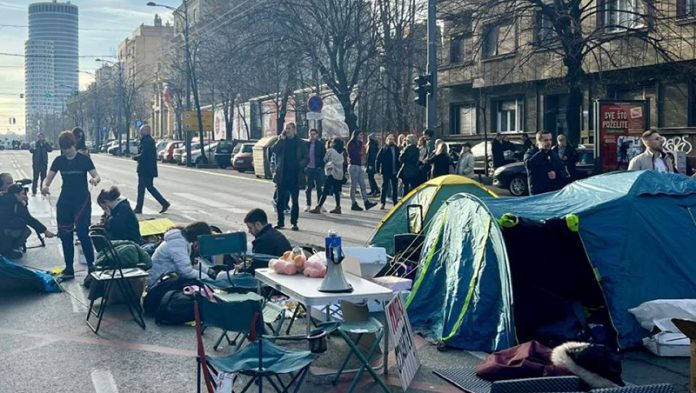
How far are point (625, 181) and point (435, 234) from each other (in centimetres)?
191

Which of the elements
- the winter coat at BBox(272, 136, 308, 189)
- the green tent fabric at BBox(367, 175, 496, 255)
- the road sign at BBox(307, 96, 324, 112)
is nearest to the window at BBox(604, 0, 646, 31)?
the road sign at BBox(307, 96, 324, 112)

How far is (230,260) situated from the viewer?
10.0 meters

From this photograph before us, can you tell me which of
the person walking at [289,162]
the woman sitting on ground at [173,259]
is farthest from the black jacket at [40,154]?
the woman sitting on ground at [173,259]

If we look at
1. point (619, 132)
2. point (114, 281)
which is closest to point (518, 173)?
point (619, 132)

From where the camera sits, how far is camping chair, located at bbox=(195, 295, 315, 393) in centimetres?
503

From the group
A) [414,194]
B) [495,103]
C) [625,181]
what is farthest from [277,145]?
[495,103]

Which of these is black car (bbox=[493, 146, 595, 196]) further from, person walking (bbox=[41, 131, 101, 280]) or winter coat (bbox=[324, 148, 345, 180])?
person walking (bbox=[41, 131, 101, 280])

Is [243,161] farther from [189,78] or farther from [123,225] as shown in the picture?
[123,225]

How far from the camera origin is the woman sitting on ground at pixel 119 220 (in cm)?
1038

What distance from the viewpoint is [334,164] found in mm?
17891

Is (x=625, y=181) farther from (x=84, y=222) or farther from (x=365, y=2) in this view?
(x=365, y=2)

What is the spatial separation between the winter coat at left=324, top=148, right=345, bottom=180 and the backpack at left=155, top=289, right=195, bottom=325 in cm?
986

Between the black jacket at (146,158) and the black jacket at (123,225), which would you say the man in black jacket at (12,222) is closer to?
the black jacket at (123,225)

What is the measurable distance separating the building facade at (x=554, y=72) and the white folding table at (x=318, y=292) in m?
20.6
